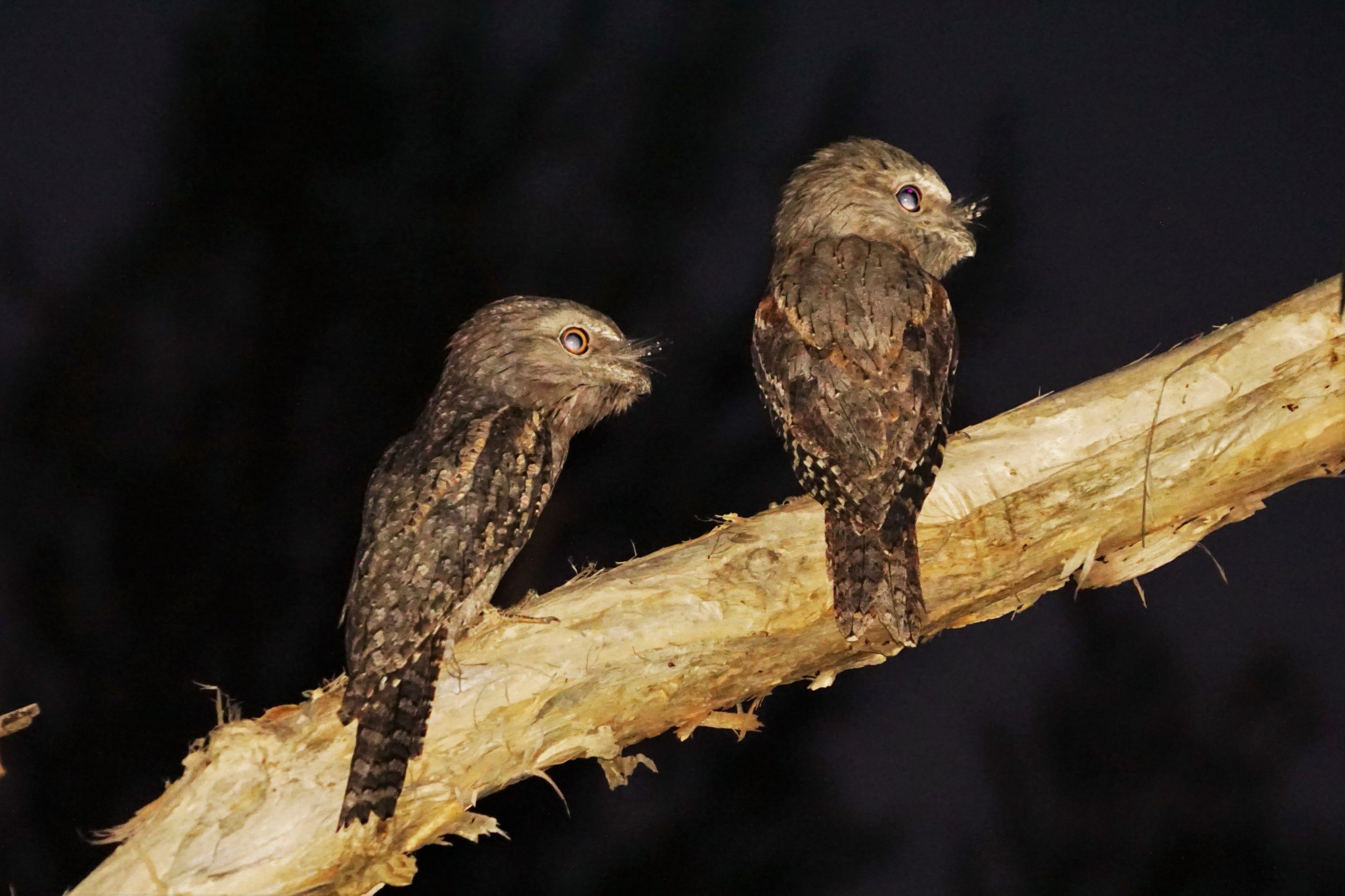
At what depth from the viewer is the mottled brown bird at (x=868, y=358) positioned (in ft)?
8.30

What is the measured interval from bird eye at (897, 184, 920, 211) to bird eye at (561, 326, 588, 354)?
1.04 meters

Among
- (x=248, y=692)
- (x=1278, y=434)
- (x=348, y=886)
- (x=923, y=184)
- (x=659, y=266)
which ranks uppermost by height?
(x=659, y=266)

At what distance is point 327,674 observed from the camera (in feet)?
13.9

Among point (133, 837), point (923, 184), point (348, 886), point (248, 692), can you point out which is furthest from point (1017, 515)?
point (248, 692)

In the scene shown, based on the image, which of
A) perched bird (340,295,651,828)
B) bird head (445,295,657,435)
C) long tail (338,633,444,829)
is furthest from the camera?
bird head (445,295,657,435)

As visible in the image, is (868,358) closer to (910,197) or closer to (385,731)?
(910,197)

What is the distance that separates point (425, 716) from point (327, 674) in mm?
1825

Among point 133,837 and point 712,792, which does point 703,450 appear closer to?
point 712,792

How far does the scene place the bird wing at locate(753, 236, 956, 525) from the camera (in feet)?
8.39

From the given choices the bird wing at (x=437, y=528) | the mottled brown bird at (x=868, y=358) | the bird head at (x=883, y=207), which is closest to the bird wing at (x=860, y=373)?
the mottled brown bird at (x=868, y=358)

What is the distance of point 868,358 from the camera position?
2727 mm

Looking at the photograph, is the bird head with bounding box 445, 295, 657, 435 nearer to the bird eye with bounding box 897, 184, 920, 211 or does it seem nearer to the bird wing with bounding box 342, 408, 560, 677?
the bird wing with bounding box 342, 408, 560, 677

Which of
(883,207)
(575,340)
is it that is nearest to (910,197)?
(883,207)

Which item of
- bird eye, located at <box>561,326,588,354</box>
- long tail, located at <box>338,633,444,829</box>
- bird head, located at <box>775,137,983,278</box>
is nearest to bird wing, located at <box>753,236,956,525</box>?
bird head, located at <box>775,137,983,278</box>
